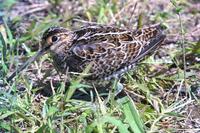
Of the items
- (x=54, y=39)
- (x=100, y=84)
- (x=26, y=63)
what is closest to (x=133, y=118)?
(x=100, y=84)

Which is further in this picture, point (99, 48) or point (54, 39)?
point (54, 39)

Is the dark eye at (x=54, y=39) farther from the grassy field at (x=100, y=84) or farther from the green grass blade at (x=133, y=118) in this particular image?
the green grass blade at (x=133, y=118)

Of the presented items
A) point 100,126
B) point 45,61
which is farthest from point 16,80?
point 100,126

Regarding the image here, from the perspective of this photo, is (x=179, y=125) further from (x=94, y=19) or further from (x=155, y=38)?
(x=94, y=19)

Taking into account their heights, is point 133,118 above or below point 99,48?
below

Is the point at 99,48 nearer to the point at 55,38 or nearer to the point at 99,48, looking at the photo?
the point at 99,48

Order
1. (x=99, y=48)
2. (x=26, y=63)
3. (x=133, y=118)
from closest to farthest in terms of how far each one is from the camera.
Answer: (x=133, y=118) < (x=99, y=48) < (x=26, y=63)

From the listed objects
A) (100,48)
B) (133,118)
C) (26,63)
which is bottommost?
(133,118)
